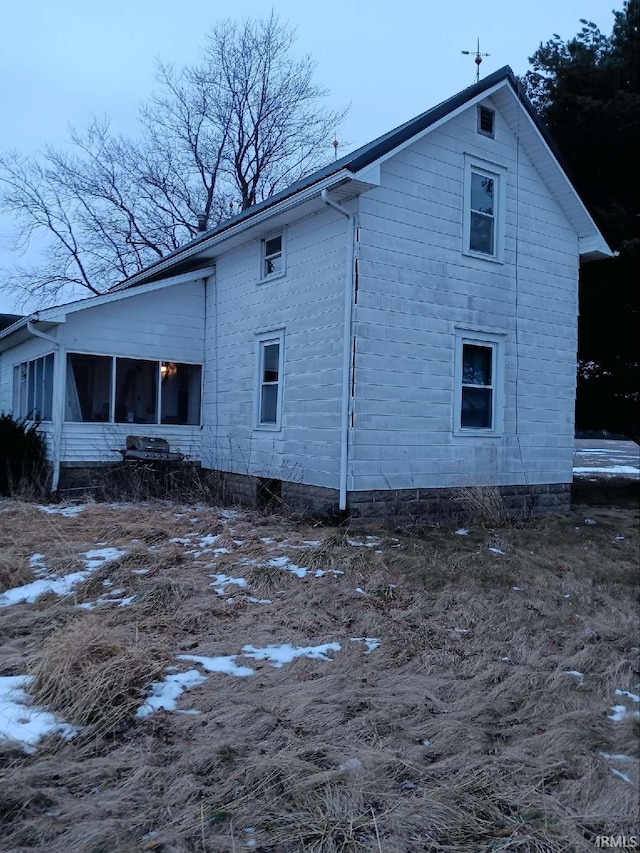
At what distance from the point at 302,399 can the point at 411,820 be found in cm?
704

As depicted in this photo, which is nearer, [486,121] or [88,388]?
[486,121]

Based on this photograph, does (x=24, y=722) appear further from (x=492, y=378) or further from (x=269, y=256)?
(x=269, y=256)

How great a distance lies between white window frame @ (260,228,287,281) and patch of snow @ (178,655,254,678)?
6825 millimetres

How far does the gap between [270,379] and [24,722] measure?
7.44 m

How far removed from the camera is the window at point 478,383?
9.49 metres

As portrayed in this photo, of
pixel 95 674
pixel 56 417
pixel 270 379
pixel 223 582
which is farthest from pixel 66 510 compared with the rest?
pixel 95 674

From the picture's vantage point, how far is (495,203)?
32.9 ft

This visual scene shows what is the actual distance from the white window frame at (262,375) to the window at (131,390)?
85.4 inches

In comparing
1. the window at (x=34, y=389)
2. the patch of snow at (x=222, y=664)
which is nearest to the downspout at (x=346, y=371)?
the patch of snow at (x=222, y=664)

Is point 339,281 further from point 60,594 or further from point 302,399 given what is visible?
point 60,594

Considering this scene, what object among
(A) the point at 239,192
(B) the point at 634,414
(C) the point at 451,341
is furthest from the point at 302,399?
(A) the point at 239,192

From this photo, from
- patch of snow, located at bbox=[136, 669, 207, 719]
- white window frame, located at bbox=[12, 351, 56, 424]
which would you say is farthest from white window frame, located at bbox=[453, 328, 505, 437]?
white window frame, located at bbox=[12, 351, 56, 424]

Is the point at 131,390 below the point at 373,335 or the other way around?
below

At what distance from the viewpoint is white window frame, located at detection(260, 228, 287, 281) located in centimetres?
998
